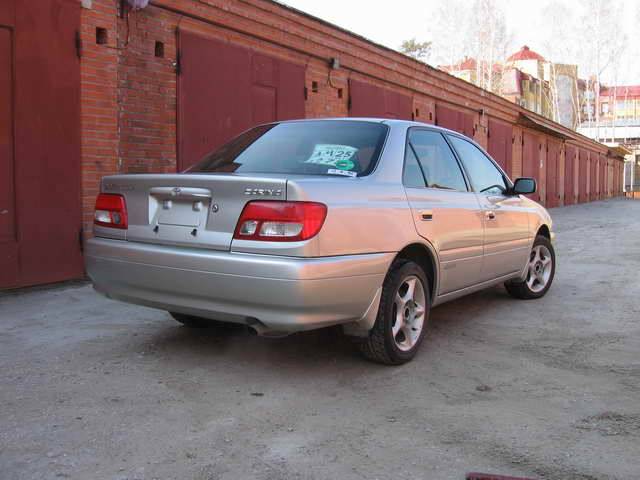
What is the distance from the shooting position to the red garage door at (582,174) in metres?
34.9

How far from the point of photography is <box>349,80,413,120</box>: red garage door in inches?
497

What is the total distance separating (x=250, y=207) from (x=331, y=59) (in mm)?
8668

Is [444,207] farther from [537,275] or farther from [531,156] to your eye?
[531,156]

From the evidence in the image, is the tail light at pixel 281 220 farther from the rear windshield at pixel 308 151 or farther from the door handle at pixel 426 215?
the door handle at pixel 426 215

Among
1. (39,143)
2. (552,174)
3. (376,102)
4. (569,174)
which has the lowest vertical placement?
(39,143)

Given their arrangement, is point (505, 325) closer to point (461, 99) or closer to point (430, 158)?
point (430, 158)

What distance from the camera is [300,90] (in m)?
10.9

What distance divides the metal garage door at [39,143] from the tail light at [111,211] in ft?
7.96

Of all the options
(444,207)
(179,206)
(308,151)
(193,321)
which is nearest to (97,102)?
(193,321)

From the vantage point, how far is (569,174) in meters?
32.2

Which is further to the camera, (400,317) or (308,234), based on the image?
(400,317)

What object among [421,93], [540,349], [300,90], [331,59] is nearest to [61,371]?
[540,349]

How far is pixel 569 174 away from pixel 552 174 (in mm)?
4283

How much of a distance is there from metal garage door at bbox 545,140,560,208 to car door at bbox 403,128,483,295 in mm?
23441
